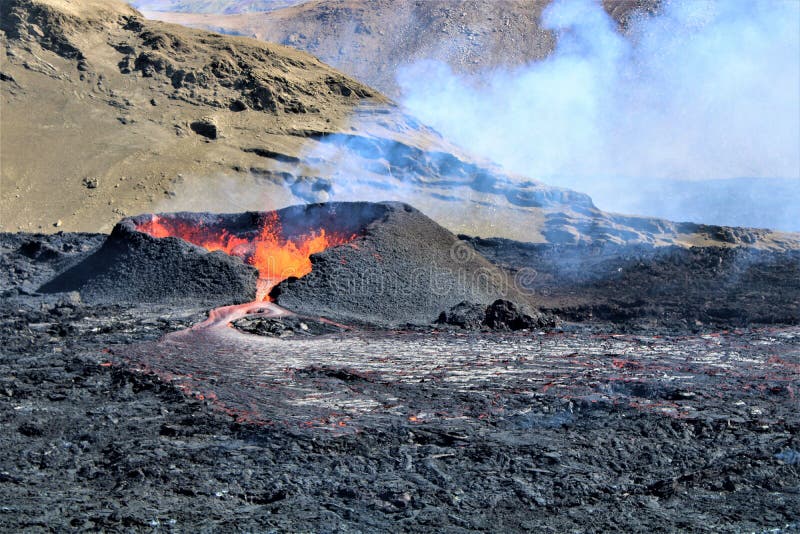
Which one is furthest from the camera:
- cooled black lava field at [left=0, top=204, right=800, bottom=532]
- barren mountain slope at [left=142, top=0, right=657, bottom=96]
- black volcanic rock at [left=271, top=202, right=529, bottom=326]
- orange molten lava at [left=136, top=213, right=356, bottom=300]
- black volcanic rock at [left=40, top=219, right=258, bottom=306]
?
barren mountain slope at [left=142, top=0, right=657, bottom=96]

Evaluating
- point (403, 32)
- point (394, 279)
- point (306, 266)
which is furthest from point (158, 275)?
point (403, 32)

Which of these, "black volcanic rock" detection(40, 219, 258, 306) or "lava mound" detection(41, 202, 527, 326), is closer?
"lava mound" detection(41, 202, 527, 326)

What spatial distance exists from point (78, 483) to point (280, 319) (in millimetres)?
7511

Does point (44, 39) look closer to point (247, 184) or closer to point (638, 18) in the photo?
point (247, 184)

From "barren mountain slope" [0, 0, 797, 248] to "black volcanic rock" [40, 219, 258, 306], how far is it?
37.2 ft

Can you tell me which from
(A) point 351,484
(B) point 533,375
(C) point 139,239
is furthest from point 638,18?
(A) point 351,484

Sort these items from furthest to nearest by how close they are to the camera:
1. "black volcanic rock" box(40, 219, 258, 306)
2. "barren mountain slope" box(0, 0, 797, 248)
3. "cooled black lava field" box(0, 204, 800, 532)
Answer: "barren mountain slope" box(0, 0, 797, 248) → "black volcanic rock" box(40, 219, 258, 306) → "cooled black lava field" box(0, 204, 800, 532)

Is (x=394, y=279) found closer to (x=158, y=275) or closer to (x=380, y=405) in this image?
(x=158, y=275)

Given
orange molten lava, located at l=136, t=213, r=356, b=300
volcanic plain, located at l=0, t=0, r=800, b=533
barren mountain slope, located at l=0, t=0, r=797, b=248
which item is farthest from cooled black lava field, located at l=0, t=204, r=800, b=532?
barren mountain slope, located at l=0, t=0, r=797, b=248

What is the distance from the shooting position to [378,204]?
18672 millimetres

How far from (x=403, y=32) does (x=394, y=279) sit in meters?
59.1

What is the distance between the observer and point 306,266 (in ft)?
59.4

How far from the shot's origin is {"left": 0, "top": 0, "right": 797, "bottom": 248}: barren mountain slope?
2994 cm

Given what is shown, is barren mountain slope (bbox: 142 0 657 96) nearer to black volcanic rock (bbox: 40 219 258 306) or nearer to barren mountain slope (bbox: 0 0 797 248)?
barren mountain slope (bbox: 0 0 797 248)
